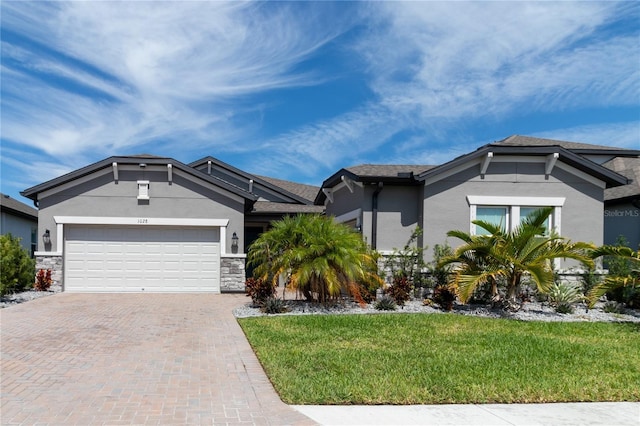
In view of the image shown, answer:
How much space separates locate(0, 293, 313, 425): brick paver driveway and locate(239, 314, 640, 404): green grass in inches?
19.4

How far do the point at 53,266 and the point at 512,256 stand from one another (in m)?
14.1

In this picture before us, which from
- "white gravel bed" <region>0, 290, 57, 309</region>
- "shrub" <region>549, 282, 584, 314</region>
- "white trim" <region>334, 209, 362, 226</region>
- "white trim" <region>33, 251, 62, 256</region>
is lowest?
"white gravel bed" <region>0, 290, 57, 309</region>

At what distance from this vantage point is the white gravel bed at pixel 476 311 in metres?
10.5

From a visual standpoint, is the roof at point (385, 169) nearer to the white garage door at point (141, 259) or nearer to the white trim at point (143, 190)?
the white garage door at point (141, 259)

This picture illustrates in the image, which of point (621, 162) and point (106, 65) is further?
point (621, 162)

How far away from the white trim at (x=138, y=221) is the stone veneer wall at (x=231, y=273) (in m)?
1.28

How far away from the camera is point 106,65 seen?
13.1 meters

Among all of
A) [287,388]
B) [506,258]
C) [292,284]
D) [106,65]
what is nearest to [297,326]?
[292,284]

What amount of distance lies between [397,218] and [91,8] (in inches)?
382

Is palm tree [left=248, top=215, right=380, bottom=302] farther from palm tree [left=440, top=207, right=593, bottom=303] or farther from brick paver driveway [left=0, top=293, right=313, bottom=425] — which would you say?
palm tree [left=440, top=207, right=593, bottom=303]

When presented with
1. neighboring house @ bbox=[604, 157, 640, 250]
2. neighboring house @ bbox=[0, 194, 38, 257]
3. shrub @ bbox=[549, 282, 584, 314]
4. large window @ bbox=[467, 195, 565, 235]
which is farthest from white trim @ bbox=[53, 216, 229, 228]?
neighboring house @ bbox=[604, 157, 640, 250]

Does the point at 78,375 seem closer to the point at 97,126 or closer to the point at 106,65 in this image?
the point at 106,65

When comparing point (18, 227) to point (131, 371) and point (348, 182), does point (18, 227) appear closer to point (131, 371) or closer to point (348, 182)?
point (348, 182)

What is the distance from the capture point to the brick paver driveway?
4449 mm
